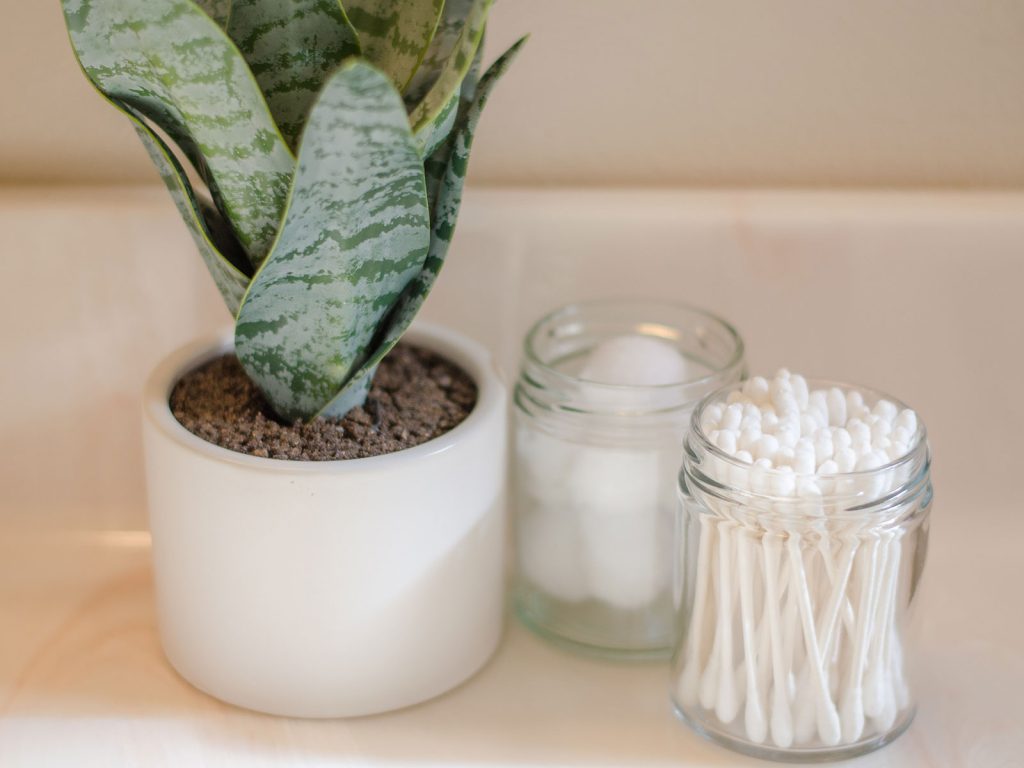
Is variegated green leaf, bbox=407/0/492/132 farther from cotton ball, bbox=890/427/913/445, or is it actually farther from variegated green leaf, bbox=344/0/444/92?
cotton ball, bbox=890/427/913/445

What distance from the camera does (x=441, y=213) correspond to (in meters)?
0.54

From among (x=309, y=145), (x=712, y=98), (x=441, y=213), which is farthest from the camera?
→ (x=712, y=98)

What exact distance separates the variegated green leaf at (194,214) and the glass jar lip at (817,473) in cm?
20

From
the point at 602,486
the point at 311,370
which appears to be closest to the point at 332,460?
the point at 311,370

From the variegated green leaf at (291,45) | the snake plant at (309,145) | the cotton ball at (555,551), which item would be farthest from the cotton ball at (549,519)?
the variegated green leaf at (291,45)

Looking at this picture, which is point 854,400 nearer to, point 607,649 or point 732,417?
point 732,417

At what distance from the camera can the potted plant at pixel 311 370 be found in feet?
1.51

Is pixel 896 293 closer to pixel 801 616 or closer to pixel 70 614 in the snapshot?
pixel 801 616

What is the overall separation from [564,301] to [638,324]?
1.7 inches

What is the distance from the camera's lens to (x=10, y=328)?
Answer: 2.19 feet

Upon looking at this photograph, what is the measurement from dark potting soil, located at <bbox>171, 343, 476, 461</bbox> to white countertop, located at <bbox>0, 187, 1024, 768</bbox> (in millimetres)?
80

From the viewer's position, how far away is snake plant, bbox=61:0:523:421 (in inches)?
17.4

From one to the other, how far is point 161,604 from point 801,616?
29 cm

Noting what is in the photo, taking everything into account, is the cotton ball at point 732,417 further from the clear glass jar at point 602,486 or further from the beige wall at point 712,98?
the beige wall at point 712,98
